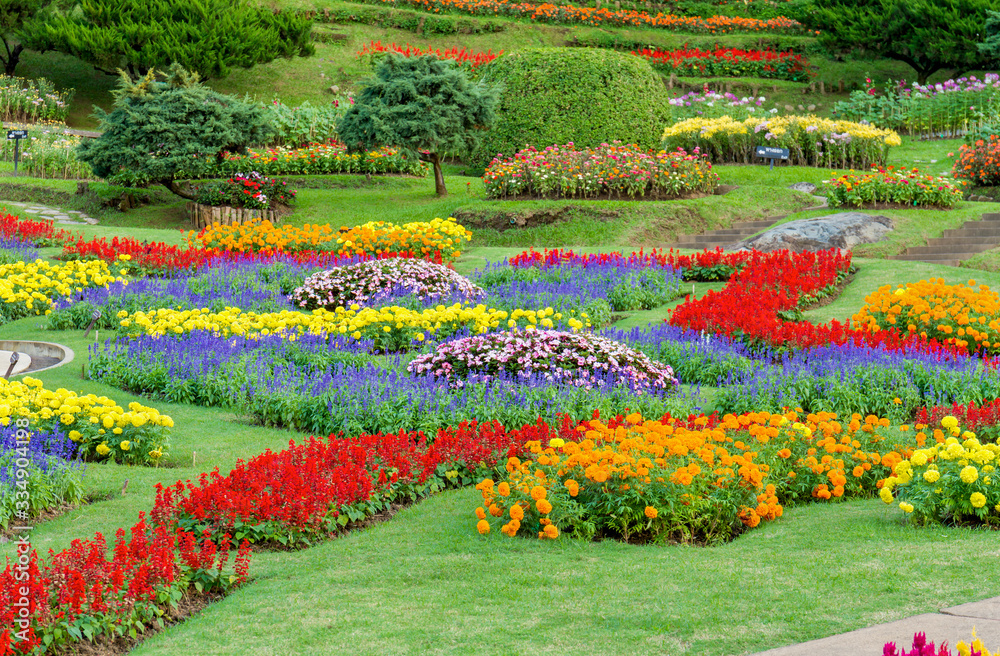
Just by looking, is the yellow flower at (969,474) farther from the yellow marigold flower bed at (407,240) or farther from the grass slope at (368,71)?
the grass slope at (368,71)

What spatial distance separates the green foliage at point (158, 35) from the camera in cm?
2809

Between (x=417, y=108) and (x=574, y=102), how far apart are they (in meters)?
4.52

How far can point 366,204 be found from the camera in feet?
70.0

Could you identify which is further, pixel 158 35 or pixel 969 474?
A: pixel 158 35

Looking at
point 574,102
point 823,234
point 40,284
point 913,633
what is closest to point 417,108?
point 574,102

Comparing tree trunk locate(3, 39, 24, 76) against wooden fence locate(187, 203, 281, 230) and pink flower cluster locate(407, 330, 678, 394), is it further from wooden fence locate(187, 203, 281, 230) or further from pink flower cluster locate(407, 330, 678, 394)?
pink flower cluster locate(407, 330, 678, 394)

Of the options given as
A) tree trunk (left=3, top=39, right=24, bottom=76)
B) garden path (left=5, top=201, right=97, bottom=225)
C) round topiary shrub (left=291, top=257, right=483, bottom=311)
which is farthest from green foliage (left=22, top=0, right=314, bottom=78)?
round topiary shrub (left=291, top=257, right=483, bottom=311)

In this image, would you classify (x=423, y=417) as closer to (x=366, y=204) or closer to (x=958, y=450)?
(x=958, y=450)

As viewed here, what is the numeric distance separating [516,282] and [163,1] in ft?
69.6

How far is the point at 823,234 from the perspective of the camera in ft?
52.6

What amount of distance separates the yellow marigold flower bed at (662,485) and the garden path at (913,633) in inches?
59.6

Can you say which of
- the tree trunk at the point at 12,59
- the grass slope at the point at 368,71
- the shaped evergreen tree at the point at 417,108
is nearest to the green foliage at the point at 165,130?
the shaped evergreen tree at the point at 417,108

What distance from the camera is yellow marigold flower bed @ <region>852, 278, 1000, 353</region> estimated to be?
973 cm

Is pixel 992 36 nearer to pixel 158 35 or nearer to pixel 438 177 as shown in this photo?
pixel 438 177
